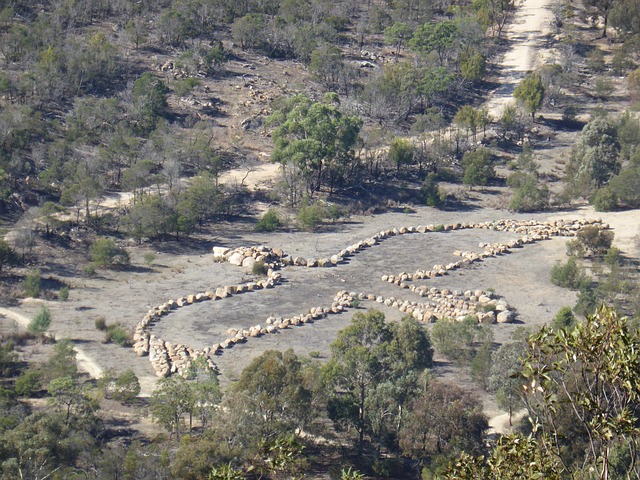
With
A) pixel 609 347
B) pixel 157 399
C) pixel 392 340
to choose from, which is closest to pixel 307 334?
pixel 392 340

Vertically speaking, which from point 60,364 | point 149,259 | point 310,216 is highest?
point 60,364

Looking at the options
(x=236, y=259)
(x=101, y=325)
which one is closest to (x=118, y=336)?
(x=101, y=325)

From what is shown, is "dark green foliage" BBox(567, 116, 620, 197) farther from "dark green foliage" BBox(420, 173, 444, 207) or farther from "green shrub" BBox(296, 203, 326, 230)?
"green shrub" BBox(296, 203, 326, 230)

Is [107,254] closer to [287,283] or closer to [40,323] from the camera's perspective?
[40,323]

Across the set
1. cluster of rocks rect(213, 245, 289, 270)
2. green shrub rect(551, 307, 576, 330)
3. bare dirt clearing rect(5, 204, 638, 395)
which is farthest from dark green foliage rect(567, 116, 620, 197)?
cluster of rocks rect(213, 245, 289, 270)

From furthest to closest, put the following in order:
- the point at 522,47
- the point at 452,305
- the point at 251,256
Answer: the point at 522,47 → the point at 251,256 → the point at 452,305

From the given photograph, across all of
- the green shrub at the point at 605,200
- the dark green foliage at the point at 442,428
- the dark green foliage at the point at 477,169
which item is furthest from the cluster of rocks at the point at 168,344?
the green shrub at the point at 605,200

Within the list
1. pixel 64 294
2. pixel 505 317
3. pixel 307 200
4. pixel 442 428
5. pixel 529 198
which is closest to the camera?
pixel 442 428
